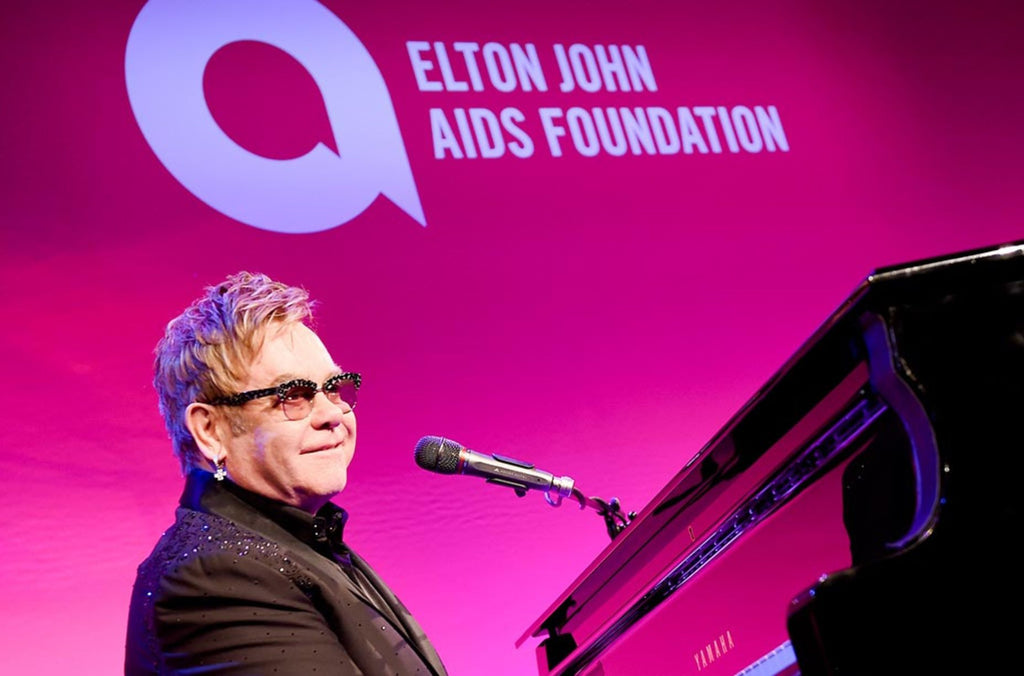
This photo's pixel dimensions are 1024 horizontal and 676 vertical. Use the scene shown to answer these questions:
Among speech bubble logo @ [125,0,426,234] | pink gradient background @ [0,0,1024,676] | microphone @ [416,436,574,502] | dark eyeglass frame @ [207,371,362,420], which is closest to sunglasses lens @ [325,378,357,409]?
dark eyeglass frame @ [207,371,362,420]

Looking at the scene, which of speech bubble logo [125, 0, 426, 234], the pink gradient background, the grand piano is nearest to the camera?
the grand piano

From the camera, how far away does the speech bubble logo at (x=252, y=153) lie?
3.45 meters

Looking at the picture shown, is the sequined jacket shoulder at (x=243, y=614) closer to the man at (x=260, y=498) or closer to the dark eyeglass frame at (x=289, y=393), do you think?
the man at (x=260, y=498)

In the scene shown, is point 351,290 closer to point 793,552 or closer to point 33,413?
point 33,413

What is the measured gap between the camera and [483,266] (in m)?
3.79

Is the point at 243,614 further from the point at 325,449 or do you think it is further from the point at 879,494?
the point at 879,494

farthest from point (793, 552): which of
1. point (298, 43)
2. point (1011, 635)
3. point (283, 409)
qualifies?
point (298, 43)

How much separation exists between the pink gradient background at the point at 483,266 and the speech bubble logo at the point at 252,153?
5 centimetres

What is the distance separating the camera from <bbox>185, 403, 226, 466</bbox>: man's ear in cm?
186

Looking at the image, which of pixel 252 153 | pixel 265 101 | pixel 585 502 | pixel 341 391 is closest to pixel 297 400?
pixel 341 391

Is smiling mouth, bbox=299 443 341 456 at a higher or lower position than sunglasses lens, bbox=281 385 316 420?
lower

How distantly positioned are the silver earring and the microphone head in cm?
52

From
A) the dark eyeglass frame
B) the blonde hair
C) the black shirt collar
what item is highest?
the blonde hair

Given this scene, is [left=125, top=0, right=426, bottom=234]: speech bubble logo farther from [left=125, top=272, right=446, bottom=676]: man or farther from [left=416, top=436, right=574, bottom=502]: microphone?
[left=125, top=272, right=446, bottom=676]: man
